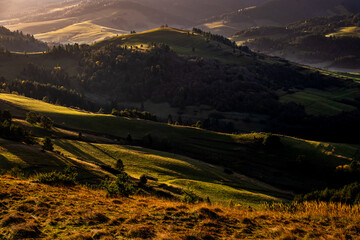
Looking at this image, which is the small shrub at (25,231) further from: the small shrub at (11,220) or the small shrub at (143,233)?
the small shrub at (143,233)

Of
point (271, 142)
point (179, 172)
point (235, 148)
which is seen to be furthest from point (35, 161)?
point (271, 142)

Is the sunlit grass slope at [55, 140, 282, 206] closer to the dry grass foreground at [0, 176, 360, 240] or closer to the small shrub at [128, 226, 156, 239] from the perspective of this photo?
the dry grass foreground at [0, 176, 360, 240]

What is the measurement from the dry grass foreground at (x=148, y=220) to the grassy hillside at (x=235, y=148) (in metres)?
56.5

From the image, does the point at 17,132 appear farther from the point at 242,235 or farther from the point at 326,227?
the point at 326,227

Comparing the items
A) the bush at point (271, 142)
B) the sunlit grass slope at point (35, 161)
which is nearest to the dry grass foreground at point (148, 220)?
the sunlit grass slope at point (35, 161)

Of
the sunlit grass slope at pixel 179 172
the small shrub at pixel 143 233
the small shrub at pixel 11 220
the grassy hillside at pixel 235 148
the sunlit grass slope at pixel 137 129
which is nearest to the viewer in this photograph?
the small shrub at pixel 143 233

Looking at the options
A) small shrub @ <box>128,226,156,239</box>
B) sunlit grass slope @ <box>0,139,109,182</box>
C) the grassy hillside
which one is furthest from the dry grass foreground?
the grassy hillside

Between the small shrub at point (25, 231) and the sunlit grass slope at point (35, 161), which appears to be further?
the sunlit grass slope at point (35, 161)

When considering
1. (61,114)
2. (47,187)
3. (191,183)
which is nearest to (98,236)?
(47,187)

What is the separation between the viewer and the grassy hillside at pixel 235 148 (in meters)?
88.6

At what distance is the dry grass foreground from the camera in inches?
727

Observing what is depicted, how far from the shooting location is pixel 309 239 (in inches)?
720

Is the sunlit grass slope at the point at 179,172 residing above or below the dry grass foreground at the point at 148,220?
below

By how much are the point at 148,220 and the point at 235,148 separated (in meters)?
85.1
